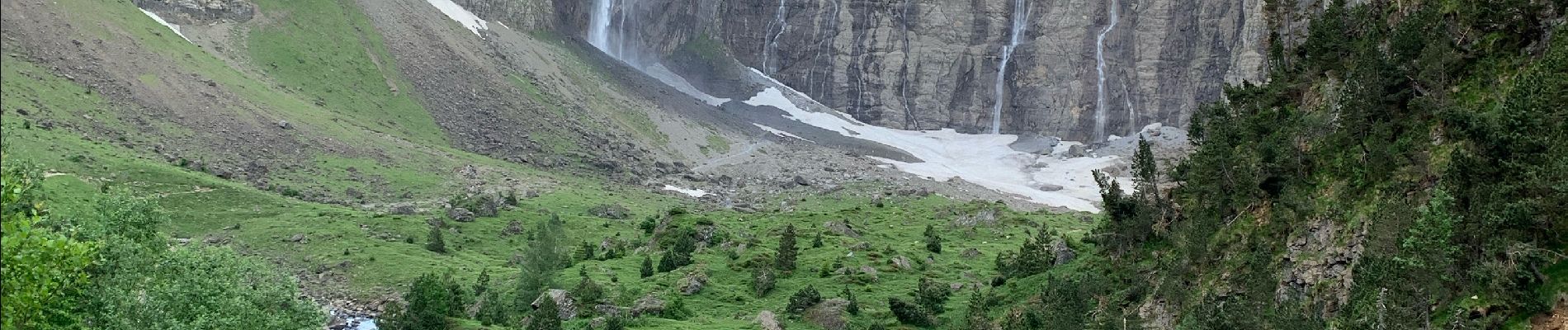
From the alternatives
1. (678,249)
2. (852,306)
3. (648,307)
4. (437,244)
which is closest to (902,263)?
(852,306)

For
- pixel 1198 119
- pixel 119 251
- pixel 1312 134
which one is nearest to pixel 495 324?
pixel 119 251

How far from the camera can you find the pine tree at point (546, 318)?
5338 centimetres

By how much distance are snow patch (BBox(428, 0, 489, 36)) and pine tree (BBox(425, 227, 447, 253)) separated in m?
104

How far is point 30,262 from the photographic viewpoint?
23.2m

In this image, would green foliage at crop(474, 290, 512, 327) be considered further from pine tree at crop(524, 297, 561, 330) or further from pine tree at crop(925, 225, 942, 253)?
pine tree at crop(925, 225, 942, 253)

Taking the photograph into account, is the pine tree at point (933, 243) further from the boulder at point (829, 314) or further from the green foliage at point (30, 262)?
the green foliage at point (30, 262)

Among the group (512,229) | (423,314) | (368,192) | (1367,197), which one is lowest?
(368,192)

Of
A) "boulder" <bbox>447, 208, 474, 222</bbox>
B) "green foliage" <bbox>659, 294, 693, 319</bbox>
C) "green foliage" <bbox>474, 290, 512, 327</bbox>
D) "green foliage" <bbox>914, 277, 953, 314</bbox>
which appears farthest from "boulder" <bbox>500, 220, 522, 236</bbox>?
"green foliage" <bbox>914, 277, 953, 314</bbox>

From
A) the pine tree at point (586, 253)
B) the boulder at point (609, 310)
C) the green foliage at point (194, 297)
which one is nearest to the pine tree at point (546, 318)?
the boulder at point (609, 310)

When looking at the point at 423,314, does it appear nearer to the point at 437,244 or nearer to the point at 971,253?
the point at 437,244

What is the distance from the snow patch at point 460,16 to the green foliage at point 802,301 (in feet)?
467

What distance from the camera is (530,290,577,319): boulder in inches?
2419

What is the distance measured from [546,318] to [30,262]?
104 ft

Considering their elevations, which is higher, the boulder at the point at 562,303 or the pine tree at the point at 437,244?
the boulder at the point at 562,303
